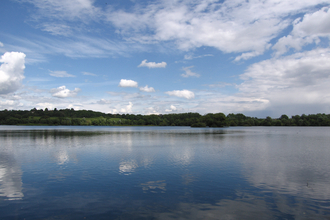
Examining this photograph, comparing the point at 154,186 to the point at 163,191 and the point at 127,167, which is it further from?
the point at 127,167

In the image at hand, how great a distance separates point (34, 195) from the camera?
12484 mm

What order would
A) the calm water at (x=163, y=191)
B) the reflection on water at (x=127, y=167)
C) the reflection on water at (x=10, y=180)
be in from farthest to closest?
the reflection on water at (x=127, y=167)
the reflection on water at (x=10, y=180)
the calm water at (x=163, y=191)

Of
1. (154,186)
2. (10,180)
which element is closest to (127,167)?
(154,186)

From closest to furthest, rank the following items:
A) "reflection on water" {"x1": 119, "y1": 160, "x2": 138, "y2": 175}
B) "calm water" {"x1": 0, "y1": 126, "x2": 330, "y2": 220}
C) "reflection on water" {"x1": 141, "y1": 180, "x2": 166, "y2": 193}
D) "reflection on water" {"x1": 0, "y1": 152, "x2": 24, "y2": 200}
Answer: "calm water" {"x1": 0, "y1": 126, "x2": 330, "y2": 220} < "reflection on water" {"x1": 0, "y1": 152, "x2": 24, "y2": 200} < "reflection on water" {"x1": 141, "y1": 180, "x2": 166, "y2": 193} < "reflection on water" {"x1": 119, "y1": 160, "x2": 138, "y2": 175}

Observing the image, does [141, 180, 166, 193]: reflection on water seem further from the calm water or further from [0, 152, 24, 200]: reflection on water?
[0, 152, 24, 200]: reflection on water

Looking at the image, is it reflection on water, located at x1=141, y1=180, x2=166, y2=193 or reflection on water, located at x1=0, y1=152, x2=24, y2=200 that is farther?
reflection on water, located at x1=141, y1=180, x2=166, y2=193

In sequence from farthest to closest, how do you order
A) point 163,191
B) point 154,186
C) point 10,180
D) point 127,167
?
point 127,167
point 10,180
point 154,186
point 163,191

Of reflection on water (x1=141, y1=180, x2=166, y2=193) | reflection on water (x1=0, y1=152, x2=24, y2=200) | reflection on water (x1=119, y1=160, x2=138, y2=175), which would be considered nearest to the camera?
reflection on water (x1=0, y1=152, x2=24, y2=200)

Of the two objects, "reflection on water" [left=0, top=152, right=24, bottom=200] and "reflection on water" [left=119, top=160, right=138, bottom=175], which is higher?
"reflection on water" [left=0, top=152, right=24, bottom=200]

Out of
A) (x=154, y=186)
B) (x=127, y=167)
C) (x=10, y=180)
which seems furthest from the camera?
(x=127, y=167)

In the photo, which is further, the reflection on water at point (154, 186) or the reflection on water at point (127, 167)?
the reflection on water at point (127, 167)

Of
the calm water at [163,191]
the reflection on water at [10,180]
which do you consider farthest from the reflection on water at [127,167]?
the reflection on water at [10,180]

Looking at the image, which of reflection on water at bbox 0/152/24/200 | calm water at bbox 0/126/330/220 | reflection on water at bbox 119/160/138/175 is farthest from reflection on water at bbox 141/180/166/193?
reflection on water at bbox 0/152/24/200

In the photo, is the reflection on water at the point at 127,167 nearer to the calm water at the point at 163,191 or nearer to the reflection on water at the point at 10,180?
the calm water at the point at 163,191
